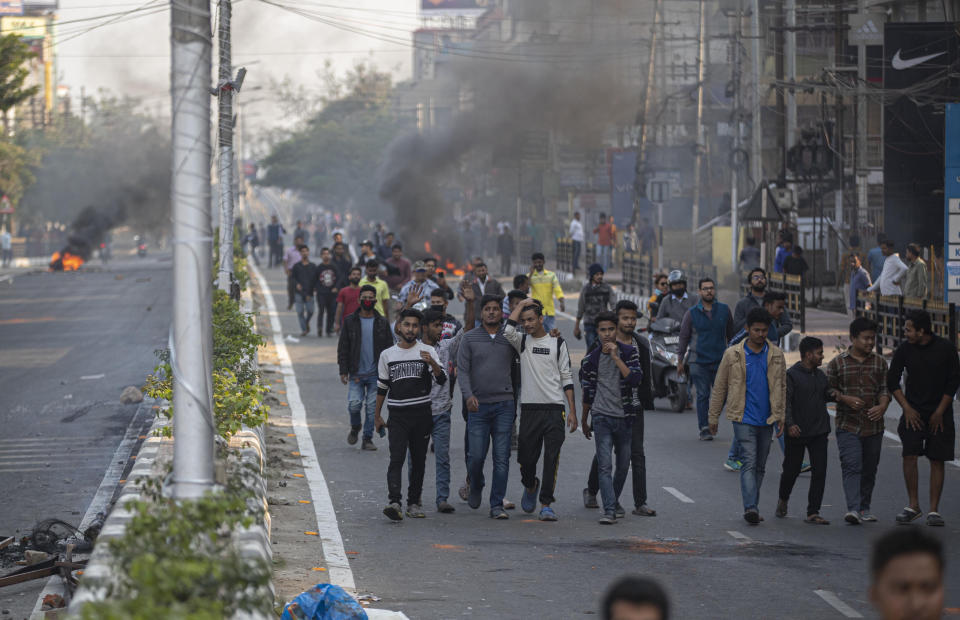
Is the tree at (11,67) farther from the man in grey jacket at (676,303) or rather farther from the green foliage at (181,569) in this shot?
the green foliage at (181,569)

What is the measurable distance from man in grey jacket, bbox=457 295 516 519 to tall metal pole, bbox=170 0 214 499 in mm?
4768

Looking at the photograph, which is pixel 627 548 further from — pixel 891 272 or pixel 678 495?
pixel 891 272

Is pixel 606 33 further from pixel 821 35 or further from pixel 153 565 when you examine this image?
pixel 153 565

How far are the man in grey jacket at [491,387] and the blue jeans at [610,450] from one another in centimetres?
68

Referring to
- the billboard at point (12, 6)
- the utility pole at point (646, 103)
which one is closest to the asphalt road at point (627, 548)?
the utility pole at point (646, 103)

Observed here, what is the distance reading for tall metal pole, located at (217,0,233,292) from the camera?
19.8 meters

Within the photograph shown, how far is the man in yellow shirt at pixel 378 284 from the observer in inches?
726

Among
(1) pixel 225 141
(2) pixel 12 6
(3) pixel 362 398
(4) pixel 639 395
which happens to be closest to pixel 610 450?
(4) pixel 639 395

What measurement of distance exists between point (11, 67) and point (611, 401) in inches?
863

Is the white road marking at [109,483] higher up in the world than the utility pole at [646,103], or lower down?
lower down

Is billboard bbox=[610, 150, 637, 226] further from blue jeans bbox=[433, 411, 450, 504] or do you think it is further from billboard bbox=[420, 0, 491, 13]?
billboard bbox=[420, 0, 491, 13]

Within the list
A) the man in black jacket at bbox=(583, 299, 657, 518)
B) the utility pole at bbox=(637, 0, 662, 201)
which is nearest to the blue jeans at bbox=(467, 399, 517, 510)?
the man in black jacket at bbox=(583, 299, 657, 518)

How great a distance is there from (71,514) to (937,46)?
19.5 meters

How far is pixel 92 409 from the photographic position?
17.0 m
